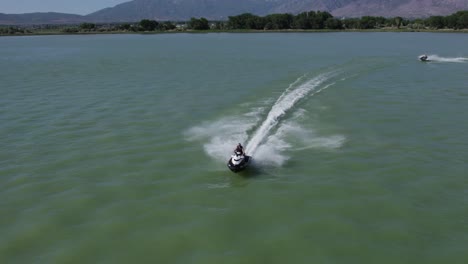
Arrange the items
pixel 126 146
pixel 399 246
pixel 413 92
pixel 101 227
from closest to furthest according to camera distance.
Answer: pixel 399 246
pixel 101 227
pixel 126 146
pixel 413 92

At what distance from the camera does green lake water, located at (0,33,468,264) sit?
13812 millimetres

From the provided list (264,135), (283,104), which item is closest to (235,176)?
(264,135)

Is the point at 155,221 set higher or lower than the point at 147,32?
lower

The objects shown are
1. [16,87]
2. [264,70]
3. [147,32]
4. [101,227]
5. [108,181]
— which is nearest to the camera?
[101,227]

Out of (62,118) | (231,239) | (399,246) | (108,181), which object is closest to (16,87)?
(62,118)

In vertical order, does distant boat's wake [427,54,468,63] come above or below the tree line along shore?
below

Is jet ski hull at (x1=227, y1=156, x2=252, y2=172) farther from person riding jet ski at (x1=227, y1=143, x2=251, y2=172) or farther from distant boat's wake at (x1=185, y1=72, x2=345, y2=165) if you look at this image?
distant boat's wake at (x1=185, y1=72, x2=345, y2=165)

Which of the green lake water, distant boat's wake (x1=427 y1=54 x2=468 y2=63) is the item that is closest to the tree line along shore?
distant boat's wake (x1=427 y1=54 x2=468 y2=63)

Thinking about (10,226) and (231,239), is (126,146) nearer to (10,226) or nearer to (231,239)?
(10,226)

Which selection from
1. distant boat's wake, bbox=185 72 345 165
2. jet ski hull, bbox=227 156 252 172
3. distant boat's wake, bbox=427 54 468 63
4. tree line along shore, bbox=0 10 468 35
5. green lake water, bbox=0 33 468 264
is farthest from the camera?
tree line along shore, bbox=0 10 468 35

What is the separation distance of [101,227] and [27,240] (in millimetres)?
2397

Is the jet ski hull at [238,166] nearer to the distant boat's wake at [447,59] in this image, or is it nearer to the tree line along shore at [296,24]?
the distant boat's wake at [447,59]

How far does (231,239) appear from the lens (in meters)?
14.1

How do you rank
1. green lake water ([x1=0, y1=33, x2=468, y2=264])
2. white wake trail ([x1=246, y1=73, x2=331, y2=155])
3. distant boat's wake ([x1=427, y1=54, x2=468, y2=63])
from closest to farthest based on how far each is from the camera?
green lake water ([x1=0, y1=33, x2=468, y2=264]), white wake trail ([x1=246, y1=73, x2=331, y2=155]), distant boat's wake ([x1=427, y1=54, x2=468, y2=63])
